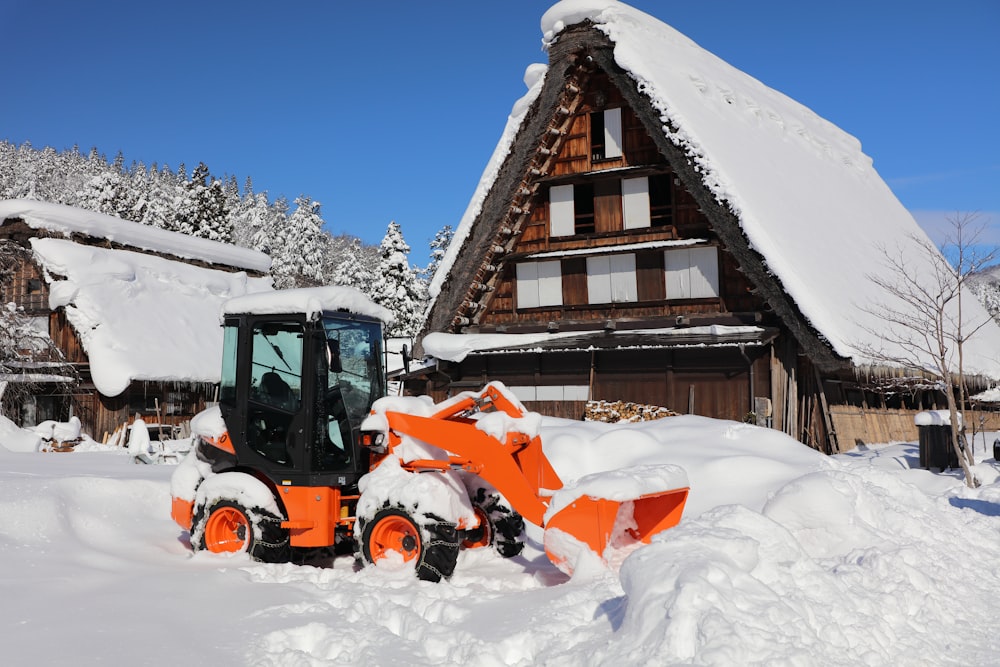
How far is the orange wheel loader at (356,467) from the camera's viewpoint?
670 centimetres

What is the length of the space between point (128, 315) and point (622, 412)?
1664cm

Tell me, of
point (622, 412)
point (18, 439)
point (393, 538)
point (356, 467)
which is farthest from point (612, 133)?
point (18, 439)

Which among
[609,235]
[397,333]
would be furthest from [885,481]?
[397,333]

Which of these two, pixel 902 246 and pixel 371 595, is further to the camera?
pixel 902 246

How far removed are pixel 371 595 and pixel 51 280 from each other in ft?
77.1

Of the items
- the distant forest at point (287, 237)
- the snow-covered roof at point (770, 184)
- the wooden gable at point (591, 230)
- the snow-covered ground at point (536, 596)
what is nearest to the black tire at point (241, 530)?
the snow-covered ground at point (536, 596)

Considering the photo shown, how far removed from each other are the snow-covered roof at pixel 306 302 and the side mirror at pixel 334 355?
0.95 ft

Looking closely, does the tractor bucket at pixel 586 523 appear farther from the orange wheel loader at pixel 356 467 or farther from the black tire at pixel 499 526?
the black tire at pixel 499 526

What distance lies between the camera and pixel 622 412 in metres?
16.7

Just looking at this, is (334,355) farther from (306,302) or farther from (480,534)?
(480,534)

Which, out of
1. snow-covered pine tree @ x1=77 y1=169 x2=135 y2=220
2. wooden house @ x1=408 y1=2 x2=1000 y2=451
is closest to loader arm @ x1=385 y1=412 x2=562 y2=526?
wooden house @ x1=408 y1=2 x2=1000 y2=451

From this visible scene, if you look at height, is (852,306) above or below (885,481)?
above

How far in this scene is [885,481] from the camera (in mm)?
9086

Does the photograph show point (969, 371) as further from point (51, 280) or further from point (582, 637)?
point (51, 280)
